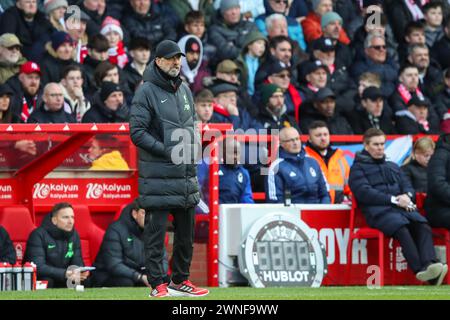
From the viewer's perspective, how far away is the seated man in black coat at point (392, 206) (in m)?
16.5

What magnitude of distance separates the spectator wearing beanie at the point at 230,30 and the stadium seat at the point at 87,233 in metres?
4.43

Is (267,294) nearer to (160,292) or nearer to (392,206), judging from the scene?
(160,292)

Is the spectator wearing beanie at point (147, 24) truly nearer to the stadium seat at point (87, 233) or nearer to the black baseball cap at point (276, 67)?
the black baseball cap at point (276, 67)

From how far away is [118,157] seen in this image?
16984mm

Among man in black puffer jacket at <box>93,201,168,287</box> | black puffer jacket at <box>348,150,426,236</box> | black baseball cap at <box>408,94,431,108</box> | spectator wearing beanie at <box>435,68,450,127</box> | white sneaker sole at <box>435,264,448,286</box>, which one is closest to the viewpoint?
man in black puffer jacket at <box>93,201,168,287</box>

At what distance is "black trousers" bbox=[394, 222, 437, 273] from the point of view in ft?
53.9

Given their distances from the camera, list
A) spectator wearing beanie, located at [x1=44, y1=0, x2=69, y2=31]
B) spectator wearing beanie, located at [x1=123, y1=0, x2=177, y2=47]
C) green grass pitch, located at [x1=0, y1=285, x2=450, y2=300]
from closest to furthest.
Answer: green grass pitch, located at [x1=0, y1=285, x2=450, y2=300] < spectator wearing beanie, located at [x1=44, y1=0, x2=69, y2=31] < spectator wearing beanie, located at [x1=123, y1=0, x2=177, y2=47]

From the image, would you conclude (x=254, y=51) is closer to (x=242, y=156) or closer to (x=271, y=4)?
(x=271, y=4)

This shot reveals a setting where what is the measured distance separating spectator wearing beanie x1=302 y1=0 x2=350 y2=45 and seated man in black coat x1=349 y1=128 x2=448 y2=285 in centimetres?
502

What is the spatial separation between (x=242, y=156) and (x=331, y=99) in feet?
8.74

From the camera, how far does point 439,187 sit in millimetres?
16859

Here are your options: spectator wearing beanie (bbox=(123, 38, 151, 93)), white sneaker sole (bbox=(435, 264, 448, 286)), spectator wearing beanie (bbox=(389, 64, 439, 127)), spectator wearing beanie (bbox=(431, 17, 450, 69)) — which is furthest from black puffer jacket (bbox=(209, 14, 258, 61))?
white sneaker sole (bbox=(435, 264, 448, 286))

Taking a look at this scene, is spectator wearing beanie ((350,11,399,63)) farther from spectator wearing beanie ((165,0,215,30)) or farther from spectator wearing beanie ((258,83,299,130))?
spectator wearing beanie ((258,83,299,130))

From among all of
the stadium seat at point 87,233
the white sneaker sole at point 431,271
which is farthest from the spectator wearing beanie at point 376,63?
the stadium seat at point 87,233
